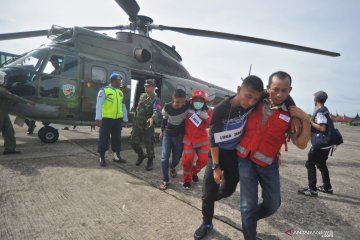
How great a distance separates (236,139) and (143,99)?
3135 millimetres

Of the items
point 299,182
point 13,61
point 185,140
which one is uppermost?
point 13,61

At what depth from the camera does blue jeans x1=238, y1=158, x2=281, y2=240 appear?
219cm

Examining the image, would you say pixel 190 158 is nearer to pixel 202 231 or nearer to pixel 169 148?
pixel 169 148

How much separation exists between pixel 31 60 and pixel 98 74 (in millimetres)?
1696

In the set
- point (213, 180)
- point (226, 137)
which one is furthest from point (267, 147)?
point (213, 180)

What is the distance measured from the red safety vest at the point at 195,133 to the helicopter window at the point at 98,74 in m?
4.18

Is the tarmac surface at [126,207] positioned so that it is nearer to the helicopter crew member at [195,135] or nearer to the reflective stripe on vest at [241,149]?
the helicopter crew member at [195,135]

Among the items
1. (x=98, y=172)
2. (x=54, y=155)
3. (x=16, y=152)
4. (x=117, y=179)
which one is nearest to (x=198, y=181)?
(x=117, y=179)

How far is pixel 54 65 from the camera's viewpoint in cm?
654

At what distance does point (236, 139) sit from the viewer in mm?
2445

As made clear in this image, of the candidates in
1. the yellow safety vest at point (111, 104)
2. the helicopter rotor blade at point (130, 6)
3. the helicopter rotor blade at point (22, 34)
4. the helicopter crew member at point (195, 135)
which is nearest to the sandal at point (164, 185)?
the helicopter crew member at point (195, 135)

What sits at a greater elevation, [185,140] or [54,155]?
[185,140]

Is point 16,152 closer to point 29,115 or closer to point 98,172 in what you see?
point 29,115

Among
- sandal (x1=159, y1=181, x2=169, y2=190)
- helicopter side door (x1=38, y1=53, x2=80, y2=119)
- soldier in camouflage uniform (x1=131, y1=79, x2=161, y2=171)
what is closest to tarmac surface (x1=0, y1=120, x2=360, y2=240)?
sandal (x1=159, y1=181, x2=169, y2=190)
